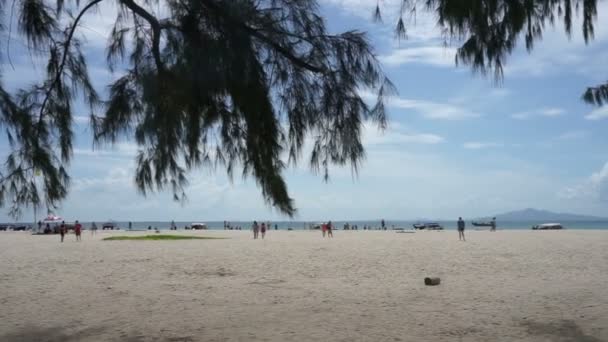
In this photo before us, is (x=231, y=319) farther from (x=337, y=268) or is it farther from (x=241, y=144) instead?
(x=337, y=268)

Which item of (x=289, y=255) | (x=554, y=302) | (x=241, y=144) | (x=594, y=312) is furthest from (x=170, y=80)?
(x=289, y=255)

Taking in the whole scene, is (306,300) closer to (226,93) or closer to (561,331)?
(561,331)

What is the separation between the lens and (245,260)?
60.1 ft

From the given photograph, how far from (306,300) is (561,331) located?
4.40m

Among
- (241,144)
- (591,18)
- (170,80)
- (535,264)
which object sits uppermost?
(591,18)

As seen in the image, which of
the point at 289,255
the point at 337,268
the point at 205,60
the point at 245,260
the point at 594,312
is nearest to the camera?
the point at 205,60

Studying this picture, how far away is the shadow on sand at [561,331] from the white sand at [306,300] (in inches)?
0.8

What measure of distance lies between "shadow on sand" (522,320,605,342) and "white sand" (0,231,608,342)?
0.07ft

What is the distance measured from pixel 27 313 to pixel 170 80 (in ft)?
22.7

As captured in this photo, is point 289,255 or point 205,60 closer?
point 205,60

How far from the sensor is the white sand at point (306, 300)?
759 centimetres

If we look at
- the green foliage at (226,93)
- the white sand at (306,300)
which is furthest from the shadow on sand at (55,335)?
the green foliage at (226,93)

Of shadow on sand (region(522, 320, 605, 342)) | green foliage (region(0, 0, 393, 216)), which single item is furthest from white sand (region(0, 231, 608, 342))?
green foliage (region(0, 0, 393, 216))

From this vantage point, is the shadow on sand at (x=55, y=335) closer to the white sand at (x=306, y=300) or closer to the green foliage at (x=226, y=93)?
the white sand at (x=306, y=300)
